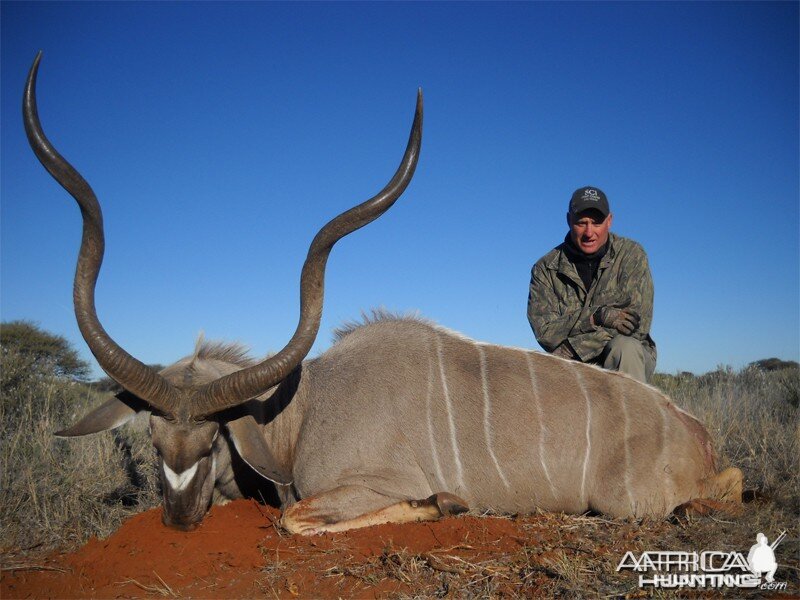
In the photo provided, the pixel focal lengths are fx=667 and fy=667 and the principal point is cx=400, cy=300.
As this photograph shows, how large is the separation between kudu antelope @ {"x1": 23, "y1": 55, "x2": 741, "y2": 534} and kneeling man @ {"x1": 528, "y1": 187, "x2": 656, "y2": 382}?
0.72 metres

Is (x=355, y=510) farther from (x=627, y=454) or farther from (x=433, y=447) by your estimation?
(x=627, y=454)

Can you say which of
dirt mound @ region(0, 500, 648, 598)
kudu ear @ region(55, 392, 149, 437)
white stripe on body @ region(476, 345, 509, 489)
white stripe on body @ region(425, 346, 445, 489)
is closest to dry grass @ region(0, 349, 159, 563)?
dirt mound @ region(0, 500, 648, 598)


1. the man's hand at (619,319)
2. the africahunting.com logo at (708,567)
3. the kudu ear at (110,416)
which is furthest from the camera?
the man's hand at (619,319)

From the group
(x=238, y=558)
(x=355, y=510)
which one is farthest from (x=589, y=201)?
(x=238, y=558)

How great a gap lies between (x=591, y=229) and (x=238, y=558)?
3.15 meters

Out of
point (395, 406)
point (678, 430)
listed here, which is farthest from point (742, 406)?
point (395, 406)

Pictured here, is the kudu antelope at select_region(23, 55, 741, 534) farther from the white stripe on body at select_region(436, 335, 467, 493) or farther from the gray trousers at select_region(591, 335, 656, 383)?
the gray trousers at select_region(591, 335, 656, 383)

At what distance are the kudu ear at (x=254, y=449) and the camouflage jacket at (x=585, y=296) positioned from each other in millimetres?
2131

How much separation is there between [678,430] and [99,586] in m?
2.74

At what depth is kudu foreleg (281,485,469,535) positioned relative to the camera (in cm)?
300

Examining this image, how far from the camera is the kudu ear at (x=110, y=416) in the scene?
10.2 feet

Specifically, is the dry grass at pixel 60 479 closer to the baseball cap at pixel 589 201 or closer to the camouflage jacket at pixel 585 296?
the camouflage jacket at pixel 585 296

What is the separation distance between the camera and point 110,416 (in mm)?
3137

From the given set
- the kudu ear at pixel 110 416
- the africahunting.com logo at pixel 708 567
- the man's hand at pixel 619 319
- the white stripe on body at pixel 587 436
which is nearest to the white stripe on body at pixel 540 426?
the white stripe on body at pixel 587 436
